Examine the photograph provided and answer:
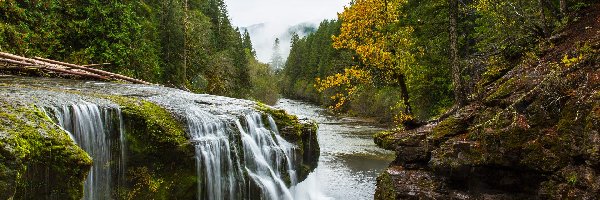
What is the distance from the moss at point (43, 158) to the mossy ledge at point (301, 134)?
22.4 feet

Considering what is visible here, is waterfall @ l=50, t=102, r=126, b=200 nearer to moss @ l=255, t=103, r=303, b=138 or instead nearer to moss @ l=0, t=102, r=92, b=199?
moss @ l=0, t=102, r=92, b=199

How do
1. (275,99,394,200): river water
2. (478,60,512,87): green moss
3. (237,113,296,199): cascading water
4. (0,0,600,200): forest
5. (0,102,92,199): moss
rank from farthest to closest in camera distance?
(275,99,394,200): river water, (237,113,296,199): cascading water, (478,60,512,87): green moss, (0,0,600,200): forest, (0,102,92,199): moss

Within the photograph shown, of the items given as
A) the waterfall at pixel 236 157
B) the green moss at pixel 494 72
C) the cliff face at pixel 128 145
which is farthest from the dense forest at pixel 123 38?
the green moss at pixel 494 72

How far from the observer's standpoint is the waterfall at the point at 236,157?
10.1 metres

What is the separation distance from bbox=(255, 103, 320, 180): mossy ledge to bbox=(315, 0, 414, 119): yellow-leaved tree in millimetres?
1320

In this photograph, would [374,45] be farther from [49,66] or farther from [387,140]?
[49,66]

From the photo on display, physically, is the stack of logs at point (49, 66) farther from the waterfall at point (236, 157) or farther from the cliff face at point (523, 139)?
the cliff face at point (523, 139)

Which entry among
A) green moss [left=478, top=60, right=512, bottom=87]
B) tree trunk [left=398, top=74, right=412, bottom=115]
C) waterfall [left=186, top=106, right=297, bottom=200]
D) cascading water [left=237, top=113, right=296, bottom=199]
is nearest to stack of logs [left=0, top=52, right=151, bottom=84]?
waterfall [left=186, top=106, right=297, bottom=200]

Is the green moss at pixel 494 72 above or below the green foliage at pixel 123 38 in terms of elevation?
below

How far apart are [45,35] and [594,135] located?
21.7 meters

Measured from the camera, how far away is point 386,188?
404 inches

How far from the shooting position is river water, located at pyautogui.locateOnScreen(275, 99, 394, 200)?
48.3 ft

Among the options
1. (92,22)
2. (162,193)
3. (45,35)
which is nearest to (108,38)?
(92,22)

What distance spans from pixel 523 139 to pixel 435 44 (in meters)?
10.4
